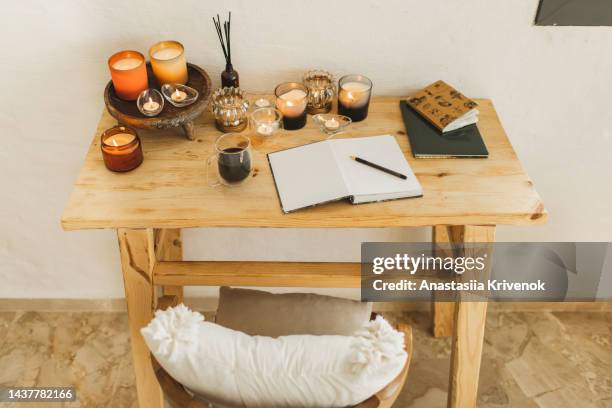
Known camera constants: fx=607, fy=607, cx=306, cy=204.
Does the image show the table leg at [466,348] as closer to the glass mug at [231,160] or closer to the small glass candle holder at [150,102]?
the glass mug at [231,160]

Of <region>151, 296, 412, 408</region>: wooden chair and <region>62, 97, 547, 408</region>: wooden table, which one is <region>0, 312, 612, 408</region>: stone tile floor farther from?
<region>151, 296, 412, 408</region>: wooden chair

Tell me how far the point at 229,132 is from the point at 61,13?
0.50m

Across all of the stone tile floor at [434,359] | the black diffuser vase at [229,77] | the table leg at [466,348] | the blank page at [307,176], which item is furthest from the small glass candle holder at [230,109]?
the stone tile floor at [434,359]

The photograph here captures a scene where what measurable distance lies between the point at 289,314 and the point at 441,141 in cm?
54

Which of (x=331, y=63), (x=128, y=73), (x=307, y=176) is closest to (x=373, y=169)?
(x=307, y=176)

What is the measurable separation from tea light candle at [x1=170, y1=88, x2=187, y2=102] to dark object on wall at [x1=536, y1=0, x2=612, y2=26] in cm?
87

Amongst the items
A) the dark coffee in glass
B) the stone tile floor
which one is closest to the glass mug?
the dark coffee in glass

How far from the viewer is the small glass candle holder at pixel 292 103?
144cm

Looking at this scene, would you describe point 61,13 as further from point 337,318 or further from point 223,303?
point 337,318

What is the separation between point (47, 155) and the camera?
1.73 metres

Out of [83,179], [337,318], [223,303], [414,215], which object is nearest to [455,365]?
[337,318]

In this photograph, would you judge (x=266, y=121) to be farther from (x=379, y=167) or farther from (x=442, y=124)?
(x=442, y=124)

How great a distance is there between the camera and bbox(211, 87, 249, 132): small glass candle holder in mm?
1441

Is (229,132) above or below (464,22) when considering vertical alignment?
below
